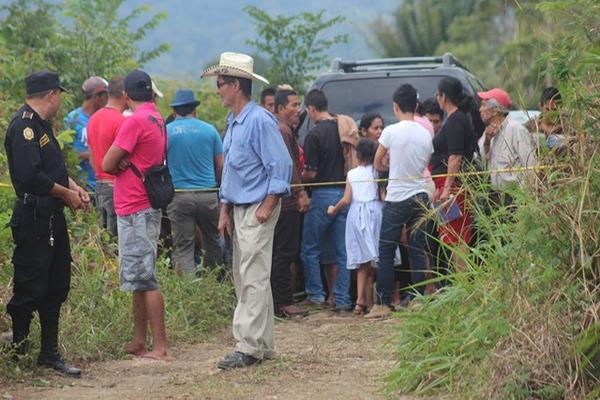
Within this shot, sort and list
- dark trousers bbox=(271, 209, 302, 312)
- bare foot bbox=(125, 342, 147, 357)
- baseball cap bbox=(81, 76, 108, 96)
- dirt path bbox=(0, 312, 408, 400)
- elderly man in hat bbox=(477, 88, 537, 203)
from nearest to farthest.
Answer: dirt path bbox=(0, 312, 408, 400) → bare foot bbox=(125, 342, 147, 357) → elderly man in hat bbox=(477, 88, 537, 203) → dark trousers bbox=(271, 209, 302, 312) → baseball cap bbox=(81, 76, 108, 96)

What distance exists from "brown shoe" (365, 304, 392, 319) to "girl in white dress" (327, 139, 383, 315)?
1.37 ft

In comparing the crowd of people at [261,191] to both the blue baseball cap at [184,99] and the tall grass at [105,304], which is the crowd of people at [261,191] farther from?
the tall grass at [105,304]

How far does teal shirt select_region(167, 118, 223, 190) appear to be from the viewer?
1154cm

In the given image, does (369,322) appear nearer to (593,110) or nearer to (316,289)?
(316,289)

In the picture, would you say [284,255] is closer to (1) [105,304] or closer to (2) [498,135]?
(1) [105,304]

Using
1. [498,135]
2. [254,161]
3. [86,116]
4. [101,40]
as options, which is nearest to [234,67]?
[254,161]

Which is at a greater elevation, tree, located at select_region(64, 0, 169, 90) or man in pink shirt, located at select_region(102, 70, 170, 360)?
tree, located at select_region(64, 0, 169, 90)

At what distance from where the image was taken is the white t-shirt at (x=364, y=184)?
11844 millimetres

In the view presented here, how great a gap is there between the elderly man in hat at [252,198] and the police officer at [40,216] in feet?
3.45

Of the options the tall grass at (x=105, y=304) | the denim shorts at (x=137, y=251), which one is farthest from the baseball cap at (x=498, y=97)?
the denim shorts at (x=137, y=251)

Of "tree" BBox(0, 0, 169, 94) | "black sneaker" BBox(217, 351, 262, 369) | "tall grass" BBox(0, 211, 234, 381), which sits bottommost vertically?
"black sneaker" BBox(217, 351, 262, 369)

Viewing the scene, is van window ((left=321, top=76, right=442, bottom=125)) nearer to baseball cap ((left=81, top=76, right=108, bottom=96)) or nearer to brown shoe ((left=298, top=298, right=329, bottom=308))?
brown shoe ((left=298, top=298, right=329, bottom=308))

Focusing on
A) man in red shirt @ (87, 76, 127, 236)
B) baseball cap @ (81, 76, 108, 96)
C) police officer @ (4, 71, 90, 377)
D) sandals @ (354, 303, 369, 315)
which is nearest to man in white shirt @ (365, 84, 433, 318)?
sandals @ (354, 303, 369, 315)

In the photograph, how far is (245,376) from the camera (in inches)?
323
